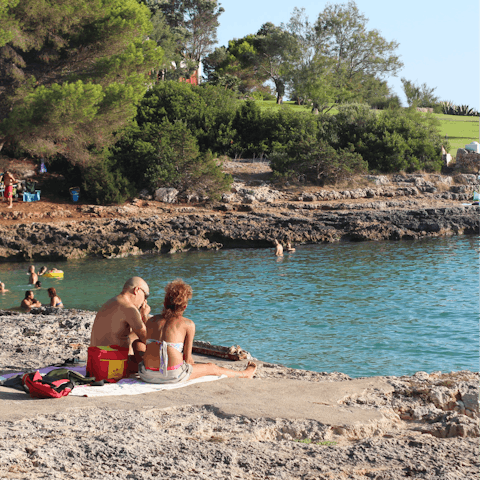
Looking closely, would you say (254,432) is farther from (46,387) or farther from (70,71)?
(70,71)

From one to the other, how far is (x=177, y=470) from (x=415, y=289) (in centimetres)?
1404

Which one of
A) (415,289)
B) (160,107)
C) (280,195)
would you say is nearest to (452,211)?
(280,195)

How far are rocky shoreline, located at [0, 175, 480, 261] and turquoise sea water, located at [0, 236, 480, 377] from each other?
1156mm

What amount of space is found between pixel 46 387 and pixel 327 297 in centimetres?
1132

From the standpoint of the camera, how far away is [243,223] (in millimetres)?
26203

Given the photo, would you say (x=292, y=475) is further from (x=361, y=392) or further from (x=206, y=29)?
(x=206, y=29)

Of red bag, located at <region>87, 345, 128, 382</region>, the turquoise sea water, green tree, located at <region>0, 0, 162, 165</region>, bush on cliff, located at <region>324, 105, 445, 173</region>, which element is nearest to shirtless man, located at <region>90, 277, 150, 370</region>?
red bag, located at <region>87, 345, 128, 382</region>

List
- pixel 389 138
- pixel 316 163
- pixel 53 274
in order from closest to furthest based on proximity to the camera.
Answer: pixel 53 274, pixel 316 163, pixel 389 138

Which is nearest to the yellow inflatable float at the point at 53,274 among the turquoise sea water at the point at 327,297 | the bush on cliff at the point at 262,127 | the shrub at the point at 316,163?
the turquoise sea water at the point at 327,297

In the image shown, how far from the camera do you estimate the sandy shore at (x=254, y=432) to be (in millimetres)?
4227

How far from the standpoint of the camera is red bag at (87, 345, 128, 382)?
21.0 feet

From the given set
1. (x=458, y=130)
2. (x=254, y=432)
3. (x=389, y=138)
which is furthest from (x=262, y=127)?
(x=254, y=432)

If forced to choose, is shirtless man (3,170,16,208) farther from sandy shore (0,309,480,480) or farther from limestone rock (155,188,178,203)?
sandy shore (0,309,480,480)

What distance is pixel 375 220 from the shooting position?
27078mm
